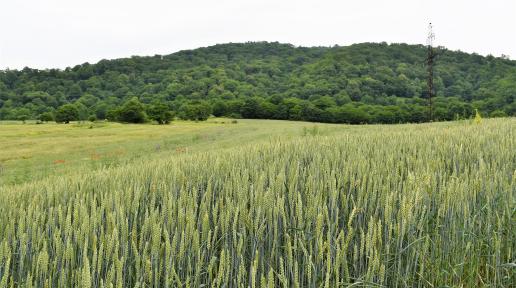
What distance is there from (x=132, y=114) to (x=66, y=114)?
756 inches

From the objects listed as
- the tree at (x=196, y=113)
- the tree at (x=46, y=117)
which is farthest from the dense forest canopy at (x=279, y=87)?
the tree at (x=46, y=117)

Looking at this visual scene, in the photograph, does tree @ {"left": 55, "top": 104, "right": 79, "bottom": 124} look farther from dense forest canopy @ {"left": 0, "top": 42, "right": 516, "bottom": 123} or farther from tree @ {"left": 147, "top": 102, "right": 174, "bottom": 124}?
tree @ {"left": 147, "top": 102, "right": 174, "bottom": 124}

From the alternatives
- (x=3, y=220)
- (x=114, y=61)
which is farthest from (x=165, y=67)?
(x=3, y=220)

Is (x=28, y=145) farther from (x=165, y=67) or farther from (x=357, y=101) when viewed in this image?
(x=165, y=67)

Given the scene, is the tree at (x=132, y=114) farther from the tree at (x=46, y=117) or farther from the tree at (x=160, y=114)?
the tree at (x=46, y=117)

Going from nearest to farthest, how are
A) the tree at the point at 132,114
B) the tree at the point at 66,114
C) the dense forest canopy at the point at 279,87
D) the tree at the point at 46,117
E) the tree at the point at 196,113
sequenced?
the tree at the point at 132,114 → the tree at the point at 196,113 → the tree at the point at 66,114 → the tree at the point at 46,117 → the dense forest canopy at the point at 279,87

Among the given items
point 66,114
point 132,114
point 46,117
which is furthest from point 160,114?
point 46,117

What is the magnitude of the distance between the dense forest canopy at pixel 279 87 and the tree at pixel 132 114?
54 cm

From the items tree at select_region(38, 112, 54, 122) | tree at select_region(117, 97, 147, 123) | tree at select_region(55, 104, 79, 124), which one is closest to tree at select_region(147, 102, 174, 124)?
tree at select_region(117, 97, 147, 123)

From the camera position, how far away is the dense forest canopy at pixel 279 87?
9238 cm

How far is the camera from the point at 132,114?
80.1 m

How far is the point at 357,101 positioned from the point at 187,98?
47725mm

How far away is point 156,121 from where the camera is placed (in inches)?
3091

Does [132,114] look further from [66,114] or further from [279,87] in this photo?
[279,87]
